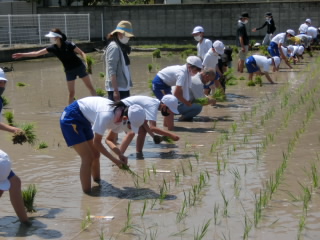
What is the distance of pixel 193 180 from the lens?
6.73m

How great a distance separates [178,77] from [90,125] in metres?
3.00

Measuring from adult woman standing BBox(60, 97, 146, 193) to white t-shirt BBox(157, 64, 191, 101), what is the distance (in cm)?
293

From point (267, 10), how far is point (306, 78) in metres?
12.0

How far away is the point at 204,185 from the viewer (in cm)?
648

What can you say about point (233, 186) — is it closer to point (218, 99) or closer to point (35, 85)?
point (218, 99)

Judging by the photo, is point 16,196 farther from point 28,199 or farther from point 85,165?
point 85,165

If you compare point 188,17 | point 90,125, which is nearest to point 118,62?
point 90,125

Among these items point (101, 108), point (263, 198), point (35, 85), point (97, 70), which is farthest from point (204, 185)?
point (97, 70)

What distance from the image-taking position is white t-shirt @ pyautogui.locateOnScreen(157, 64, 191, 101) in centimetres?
923

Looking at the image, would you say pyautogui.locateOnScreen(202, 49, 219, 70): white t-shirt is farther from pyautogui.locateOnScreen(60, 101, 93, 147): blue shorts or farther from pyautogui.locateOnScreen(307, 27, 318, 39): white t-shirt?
pyautogui.locateOnScreen(307, 27, 318, 39): white t-shirt

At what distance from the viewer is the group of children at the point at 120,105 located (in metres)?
6.06

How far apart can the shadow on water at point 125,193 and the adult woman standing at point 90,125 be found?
0.47ft

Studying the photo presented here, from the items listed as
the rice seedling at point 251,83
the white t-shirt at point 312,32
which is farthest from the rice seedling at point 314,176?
Answer: the white t-shirt at point 312,32

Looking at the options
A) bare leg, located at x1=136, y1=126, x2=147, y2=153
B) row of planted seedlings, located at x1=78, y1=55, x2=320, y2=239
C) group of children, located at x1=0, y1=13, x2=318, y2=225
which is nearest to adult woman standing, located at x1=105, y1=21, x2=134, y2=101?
group of children, located at x1=0, y1=13, x2=318, y2=225
